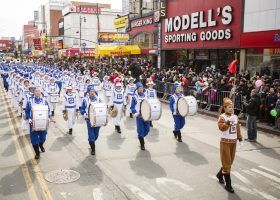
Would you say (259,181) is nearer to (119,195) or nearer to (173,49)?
(119,195)

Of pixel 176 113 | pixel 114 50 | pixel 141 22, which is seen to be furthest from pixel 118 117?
pixel 141 22

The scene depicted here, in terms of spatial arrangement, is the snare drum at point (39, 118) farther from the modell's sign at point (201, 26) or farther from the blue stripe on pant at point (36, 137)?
the modell's sign at point (201, 26)

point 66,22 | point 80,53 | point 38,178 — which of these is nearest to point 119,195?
point 38,178

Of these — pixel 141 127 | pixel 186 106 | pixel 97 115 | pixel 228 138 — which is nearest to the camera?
pixel 228 138

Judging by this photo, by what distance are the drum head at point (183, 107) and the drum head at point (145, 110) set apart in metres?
1.38

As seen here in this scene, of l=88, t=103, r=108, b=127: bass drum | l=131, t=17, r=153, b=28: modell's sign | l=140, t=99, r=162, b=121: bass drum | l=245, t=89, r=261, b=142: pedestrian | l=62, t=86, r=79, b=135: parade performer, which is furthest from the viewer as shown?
l=131, t=17, r=153, b=28: modell's sign

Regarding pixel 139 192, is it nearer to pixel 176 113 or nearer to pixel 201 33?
pixel 176 113

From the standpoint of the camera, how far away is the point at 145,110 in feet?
33.5

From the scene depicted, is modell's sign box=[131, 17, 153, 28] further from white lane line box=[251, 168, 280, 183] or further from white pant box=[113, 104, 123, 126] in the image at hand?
white lane line box=[251, 168, 280, 183]

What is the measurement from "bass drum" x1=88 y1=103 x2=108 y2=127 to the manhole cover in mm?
1508

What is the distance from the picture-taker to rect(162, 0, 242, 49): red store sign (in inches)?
891

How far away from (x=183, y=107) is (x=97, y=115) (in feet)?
10.0

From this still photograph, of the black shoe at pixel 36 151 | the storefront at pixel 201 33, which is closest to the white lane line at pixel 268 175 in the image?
the black shoe at pixel 36 151

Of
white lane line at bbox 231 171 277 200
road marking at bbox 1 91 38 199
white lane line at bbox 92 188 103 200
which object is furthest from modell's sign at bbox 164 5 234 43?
white lane line at bbox 92 188 103 200
